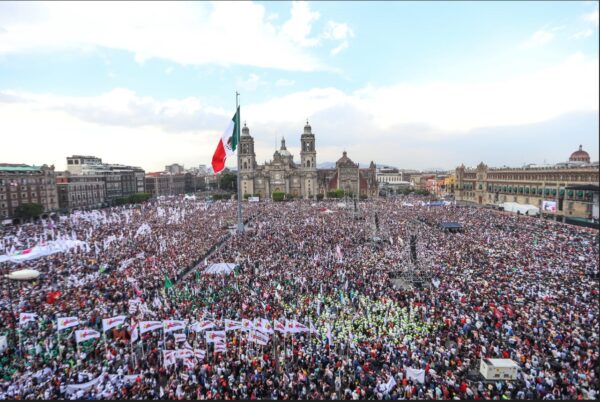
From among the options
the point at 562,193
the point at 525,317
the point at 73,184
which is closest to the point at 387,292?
the point at 525,317

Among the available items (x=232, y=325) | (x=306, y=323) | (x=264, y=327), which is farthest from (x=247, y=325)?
(x=306, y=323)

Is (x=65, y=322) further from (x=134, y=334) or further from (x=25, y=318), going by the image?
(x=134, y=334)

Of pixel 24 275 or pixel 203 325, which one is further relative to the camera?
pixel 24 275

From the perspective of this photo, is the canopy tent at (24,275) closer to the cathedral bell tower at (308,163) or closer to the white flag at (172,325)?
the white flag at (172,325)

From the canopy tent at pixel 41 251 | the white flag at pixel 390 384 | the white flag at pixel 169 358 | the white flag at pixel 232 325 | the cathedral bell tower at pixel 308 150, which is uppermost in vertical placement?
the cathedral bell tower at pixel 308 150

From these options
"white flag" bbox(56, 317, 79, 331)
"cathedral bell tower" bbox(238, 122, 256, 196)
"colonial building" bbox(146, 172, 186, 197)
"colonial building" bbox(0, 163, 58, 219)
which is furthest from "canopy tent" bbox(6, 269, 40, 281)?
"colonial building" bbox(146, 172, 186, 197)

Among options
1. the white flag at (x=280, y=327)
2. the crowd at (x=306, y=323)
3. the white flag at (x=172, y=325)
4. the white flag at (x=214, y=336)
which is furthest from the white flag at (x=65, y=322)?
the white flag at (x=280, y=327)
